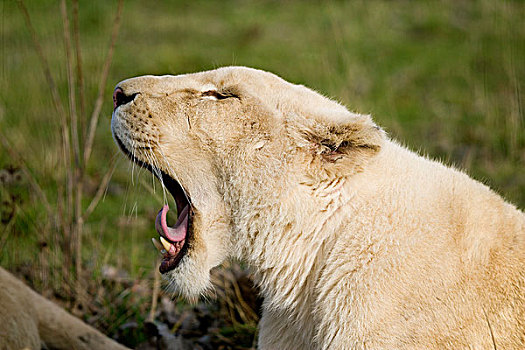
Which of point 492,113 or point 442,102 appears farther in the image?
point 442,102

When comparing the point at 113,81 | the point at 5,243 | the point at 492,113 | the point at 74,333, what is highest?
the point at 74,333

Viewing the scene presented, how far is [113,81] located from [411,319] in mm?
7010

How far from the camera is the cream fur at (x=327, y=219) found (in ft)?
8.34

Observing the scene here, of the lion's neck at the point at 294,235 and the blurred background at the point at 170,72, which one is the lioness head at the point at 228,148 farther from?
the blurred background at the point at 170,72

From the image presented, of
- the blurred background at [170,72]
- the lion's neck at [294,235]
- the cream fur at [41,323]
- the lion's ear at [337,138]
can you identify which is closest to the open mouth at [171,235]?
the blurred background at [170,72]

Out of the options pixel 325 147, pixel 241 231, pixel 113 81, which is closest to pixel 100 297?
pixel 241 231

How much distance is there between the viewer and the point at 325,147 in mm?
2721

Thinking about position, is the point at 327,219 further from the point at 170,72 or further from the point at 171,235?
the point at 170,72

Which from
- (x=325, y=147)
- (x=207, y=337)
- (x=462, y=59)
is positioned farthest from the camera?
(x=462, y=59)

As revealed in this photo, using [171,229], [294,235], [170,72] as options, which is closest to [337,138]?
[294,235]

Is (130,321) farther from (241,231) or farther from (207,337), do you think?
(241,231)

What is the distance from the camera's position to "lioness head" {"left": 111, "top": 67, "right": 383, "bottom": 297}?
2727 millimetres

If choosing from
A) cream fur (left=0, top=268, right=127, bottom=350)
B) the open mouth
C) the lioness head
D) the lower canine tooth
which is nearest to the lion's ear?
the lioness head

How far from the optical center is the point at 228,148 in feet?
9.20
